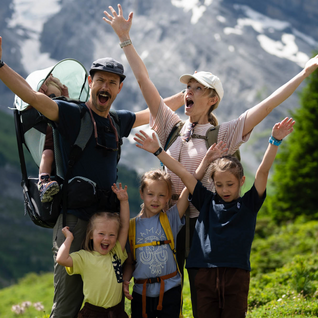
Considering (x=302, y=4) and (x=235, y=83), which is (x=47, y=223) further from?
(x=302, y=4)

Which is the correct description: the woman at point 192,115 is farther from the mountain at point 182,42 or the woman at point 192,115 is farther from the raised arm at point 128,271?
the mountain at point 182,42

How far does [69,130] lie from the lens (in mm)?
3916

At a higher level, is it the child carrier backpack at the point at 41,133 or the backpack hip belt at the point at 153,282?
the child carrier backpack at the point at 41,133

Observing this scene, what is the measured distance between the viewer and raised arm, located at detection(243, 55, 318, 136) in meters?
4.05

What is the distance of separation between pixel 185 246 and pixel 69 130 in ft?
5.40

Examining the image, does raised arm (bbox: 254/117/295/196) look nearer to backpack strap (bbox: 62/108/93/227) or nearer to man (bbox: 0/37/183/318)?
man (bbox: 0/37/183/318)

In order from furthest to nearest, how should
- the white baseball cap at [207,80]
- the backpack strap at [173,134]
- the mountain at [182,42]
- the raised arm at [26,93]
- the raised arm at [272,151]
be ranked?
1. the mountain at [182,42]
2. the backpack strap at [173,134]
3. the white baseball cap at [207,80]
4. the raised arm at [272,151]
5. the raised arm at [26,93]

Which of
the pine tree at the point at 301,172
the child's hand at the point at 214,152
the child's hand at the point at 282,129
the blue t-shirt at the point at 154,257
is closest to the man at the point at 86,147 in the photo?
the blue t-shirt at the point at 154,257

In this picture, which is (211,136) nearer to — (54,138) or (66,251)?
(54,138)

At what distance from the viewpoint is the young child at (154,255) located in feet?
13.3

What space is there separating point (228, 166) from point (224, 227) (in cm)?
57

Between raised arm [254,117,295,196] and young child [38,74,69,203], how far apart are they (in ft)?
6.19

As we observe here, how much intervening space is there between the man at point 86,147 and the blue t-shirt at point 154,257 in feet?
1.67

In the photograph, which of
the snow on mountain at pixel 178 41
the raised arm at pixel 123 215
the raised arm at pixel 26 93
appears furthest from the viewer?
the snow on mountain at pixel 178 41
